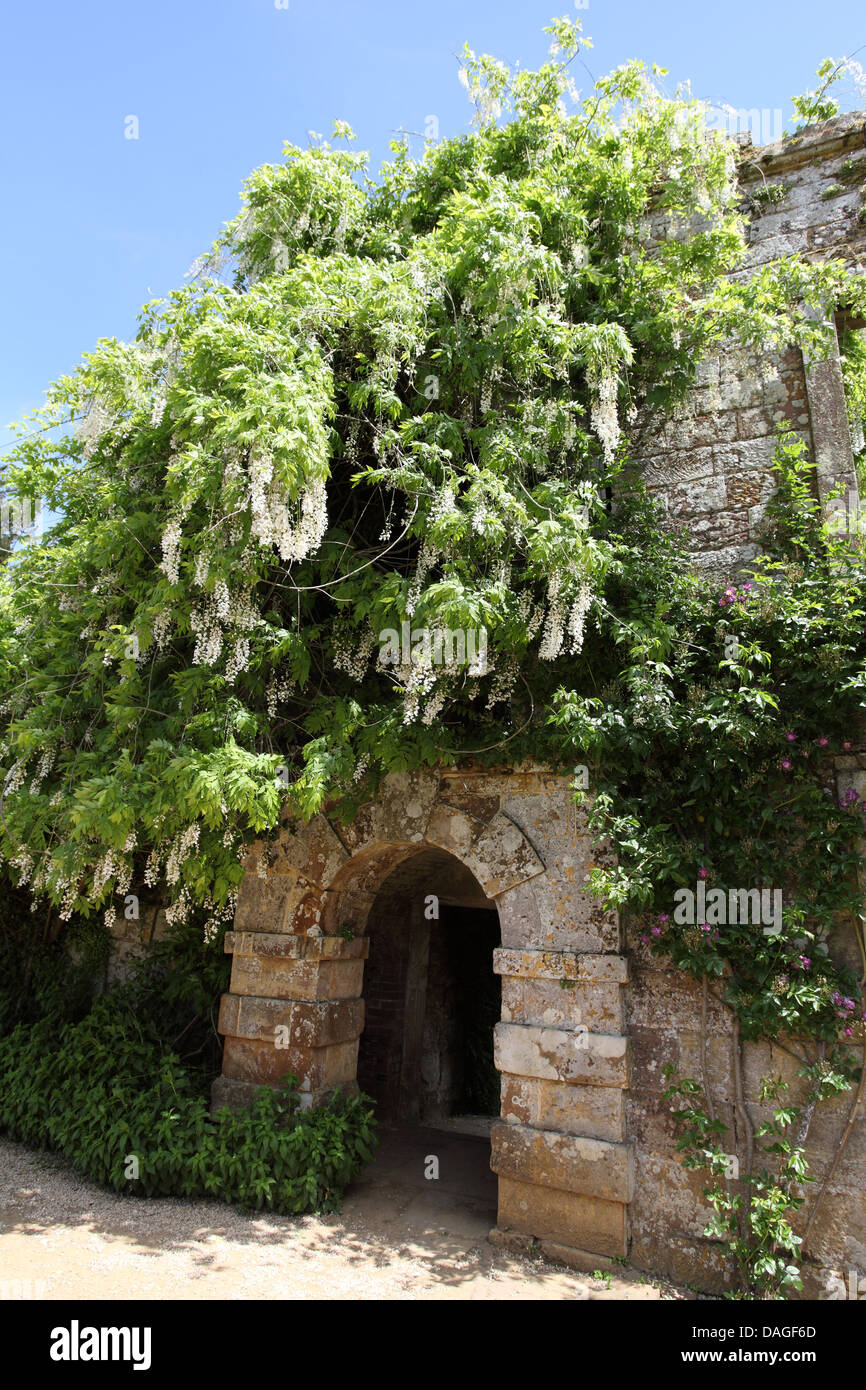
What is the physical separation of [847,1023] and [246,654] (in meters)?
3.04

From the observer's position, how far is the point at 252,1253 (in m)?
3.57

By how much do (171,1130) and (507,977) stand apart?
81.3 inches

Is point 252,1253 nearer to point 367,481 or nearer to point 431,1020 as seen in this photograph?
point 431,1020

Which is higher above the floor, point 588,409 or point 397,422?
point 588,409

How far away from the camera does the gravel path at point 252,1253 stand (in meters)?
3.22

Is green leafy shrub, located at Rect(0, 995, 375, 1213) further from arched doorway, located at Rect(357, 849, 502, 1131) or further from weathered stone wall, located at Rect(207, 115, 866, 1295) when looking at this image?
arched doorway, located at Rect(357, 849, 502, 1131)

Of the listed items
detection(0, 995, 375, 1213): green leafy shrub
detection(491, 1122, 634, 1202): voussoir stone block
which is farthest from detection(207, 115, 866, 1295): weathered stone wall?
detection(0, 995, 375, 1213): green leafy shrub

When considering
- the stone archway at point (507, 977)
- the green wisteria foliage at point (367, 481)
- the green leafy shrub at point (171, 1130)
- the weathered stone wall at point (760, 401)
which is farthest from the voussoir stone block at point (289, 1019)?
the weathered stone wall at point (760, 401)

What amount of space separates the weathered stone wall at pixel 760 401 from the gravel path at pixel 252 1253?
3602 millimetres

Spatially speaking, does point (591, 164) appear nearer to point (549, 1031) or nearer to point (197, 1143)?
point (549, 1031)

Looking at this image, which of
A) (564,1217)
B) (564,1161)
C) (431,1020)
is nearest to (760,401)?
(564,1161)

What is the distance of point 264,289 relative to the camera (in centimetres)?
395
